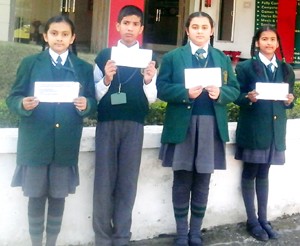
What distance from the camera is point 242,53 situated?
14180mm

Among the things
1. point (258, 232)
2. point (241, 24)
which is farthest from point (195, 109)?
point (241, 24)

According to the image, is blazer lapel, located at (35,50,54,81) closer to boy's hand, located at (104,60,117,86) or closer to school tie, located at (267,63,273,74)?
boy's hand, located at (104,60,117,86)

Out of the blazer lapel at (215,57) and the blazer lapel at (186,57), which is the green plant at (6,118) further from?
the blazer lapel at (215,57)

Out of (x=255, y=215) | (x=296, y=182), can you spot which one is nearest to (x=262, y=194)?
(x=255, y=215)

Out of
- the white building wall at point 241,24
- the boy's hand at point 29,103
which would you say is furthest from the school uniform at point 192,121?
the white building wall at point 241,24

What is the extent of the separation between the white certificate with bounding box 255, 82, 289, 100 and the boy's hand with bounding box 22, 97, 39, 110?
1651mm

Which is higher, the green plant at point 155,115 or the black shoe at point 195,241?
the green plant at point 155,115

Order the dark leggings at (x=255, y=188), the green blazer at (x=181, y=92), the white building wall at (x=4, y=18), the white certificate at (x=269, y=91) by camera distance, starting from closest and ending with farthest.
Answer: the green blazer at (x=181, y=92)
the white certificate at (x=269, y=91)
the dark leggings at (x=255, y=188)
the white building wall at (x=4, y=18)

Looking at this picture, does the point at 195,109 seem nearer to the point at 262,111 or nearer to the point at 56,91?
the point at 262,111

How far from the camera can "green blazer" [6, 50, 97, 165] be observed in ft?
11.8

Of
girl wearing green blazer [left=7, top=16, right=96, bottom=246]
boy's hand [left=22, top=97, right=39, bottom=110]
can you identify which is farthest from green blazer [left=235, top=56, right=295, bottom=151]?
boy's hand [left=22, top=97, right=39, bottom=110]

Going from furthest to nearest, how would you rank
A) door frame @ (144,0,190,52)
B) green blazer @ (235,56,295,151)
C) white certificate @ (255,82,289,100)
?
door frame @ (144,0,190,52)
green blazer @ (235,56,295,151)
white certificate @ (255,82,289,100)

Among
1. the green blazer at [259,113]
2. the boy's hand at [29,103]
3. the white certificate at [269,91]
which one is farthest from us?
the green blazer at [259,113]

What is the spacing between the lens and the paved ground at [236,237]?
4539 millimetres
